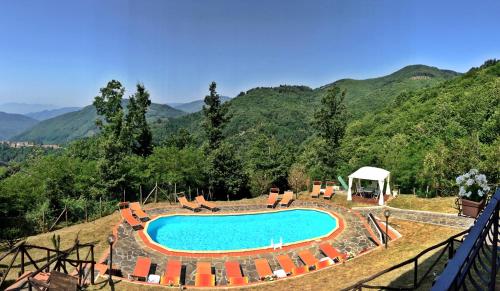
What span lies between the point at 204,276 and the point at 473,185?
10001mm

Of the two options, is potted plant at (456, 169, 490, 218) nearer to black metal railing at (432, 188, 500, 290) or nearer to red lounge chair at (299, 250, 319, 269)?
red lounge chair at (299, 250, 319, 269)

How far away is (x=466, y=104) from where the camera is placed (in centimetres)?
3525

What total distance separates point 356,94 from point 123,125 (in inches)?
4655

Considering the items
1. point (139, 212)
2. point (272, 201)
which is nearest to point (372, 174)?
point (272, 201)

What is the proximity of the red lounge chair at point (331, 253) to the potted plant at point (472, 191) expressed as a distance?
490 centimetres

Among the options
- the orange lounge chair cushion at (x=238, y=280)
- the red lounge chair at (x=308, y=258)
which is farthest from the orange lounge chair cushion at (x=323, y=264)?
the orange lounge chair cushion at (x=238, y=280)

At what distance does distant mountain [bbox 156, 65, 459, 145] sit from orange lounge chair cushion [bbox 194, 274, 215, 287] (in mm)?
70875

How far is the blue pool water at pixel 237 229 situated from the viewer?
1716cm

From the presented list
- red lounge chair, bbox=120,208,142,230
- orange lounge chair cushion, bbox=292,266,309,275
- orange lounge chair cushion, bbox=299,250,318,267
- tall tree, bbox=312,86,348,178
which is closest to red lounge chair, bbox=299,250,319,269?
orange lounge chair cushion, bbox=299,250,318,267

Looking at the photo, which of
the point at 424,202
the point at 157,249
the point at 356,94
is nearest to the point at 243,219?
the point at 157,249

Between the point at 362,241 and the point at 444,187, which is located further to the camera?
the point at 444,187

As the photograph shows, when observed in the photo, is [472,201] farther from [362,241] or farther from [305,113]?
[305,113]

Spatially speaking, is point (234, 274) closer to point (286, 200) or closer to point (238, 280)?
point (238, 280)

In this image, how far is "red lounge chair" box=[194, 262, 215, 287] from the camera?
11769mm
